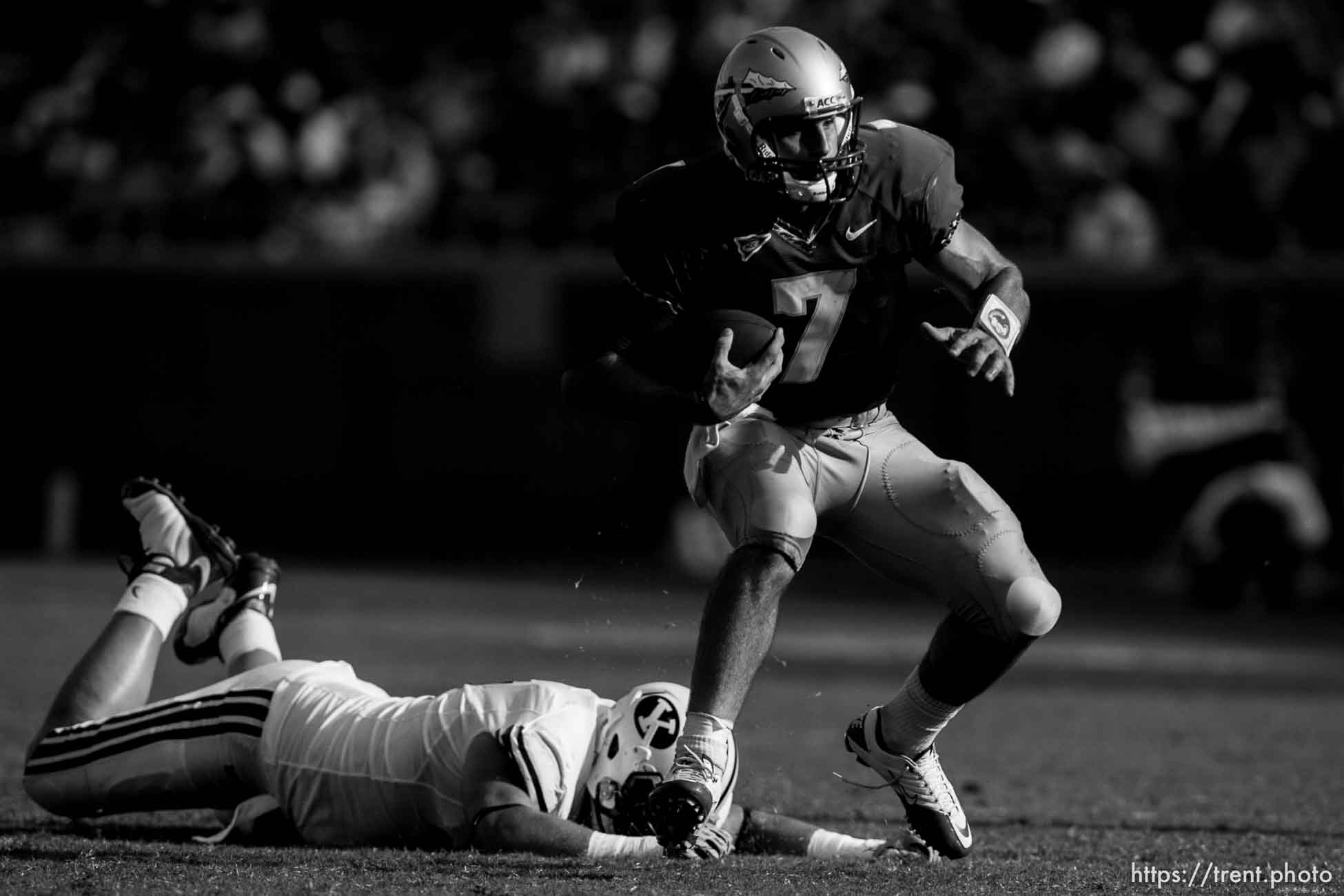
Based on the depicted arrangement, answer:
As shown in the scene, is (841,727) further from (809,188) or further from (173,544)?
(809,188)

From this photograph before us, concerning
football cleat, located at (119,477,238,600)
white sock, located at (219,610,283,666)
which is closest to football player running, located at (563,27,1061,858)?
white sock, located at (219,610,283,666)

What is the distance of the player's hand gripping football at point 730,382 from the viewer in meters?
3.99

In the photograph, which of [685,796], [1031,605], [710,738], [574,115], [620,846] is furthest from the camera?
[574,115]

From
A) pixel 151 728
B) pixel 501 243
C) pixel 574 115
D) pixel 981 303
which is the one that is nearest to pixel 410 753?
pixel 151 728

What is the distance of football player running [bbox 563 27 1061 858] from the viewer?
414 cm

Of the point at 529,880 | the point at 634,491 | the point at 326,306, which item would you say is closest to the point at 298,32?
the point at 326,306

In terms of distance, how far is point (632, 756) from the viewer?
407 cm

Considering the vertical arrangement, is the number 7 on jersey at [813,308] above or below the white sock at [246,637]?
above

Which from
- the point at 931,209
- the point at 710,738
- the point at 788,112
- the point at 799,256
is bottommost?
the point at 710,738

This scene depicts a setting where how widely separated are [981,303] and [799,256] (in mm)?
442

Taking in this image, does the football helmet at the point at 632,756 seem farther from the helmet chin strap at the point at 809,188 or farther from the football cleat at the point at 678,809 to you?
the helmet chin strap at the point at 809,188

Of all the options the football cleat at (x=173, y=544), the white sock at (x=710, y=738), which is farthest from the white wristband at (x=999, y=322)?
the football cleat at (x=173, y=544)

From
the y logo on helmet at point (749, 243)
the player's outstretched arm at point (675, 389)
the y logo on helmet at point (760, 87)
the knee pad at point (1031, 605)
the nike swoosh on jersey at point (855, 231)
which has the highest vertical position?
the y logo on helmet at point (760, 87)

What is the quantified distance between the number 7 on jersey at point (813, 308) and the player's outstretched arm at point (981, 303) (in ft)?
0.90
